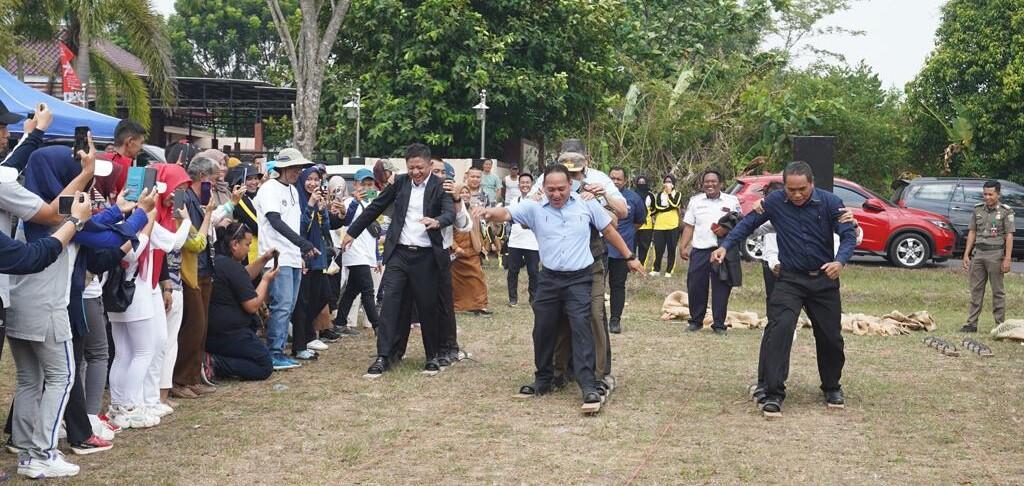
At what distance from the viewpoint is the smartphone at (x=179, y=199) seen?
7.88m

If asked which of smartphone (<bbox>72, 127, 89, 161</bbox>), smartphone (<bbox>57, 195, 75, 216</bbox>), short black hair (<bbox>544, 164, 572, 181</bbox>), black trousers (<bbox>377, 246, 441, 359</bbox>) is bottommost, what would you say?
black trousers (<bbox>377, 246, 441, 359</bbox>)

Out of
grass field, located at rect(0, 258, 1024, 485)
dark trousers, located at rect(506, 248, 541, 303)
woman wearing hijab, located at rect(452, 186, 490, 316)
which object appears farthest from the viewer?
dark trousers, located at rect(506, 248, 541, 303)

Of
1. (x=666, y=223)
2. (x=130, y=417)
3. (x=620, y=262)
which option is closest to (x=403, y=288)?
(x=130, y=417)

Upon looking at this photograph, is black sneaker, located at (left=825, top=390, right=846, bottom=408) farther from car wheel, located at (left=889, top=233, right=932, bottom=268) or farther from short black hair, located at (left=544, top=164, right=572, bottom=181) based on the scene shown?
car wheel, located at (left=889, top=233, right=932, bottom=268)

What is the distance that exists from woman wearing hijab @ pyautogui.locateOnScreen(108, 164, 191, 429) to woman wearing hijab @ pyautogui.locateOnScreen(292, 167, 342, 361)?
2.50 meters

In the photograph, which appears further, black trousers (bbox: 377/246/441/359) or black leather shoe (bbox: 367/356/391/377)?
black trousers (bbox: 377/246/441/359)

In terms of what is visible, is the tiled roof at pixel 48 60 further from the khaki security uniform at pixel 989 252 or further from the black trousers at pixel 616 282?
the khaki security uniform at pixel 989 252

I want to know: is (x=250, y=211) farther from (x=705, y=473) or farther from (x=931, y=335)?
(x=931, y=335)

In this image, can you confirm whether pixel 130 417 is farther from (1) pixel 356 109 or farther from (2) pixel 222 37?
(2) pixel 222 37

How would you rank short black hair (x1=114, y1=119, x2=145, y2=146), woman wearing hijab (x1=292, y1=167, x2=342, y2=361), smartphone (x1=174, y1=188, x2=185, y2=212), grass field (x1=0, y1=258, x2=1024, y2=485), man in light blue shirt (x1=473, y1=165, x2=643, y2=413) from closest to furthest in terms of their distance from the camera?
grass field (x1=0, y1=258, x2=1024, y2=485) < short black hair (x1=114, y1=119, x2=145, y2=146) < smartphone (x1=174, y1=188, x2=185, y2=212) < man in light blue shirt (x1=473, y1=165, x2=643, y2=413) < woman wearing hijab (x1=292, y1=167, x2=342, y2=361)

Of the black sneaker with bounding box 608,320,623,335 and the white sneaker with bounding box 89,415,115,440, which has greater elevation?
the white sneaker with bounding box 89,415,115,440

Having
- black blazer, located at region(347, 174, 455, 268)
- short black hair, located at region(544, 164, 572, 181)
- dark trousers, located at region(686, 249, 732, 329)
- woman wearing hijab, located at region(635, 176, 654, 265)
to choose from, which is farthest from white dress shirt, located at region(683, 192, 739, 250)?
woman wearing hijab, located at region(635, 176, 654, 265)

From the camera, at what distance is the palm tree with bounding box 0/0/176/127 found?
22.7 m

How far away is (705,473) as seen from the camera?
678 centimetres
